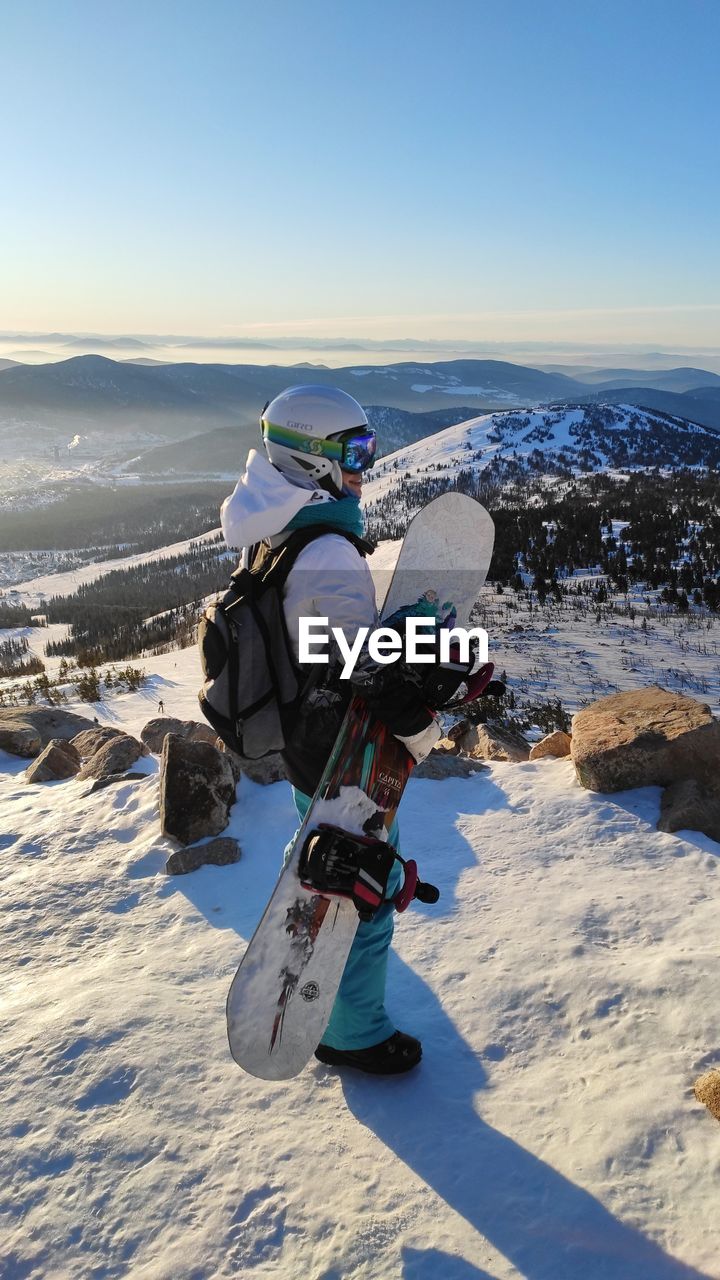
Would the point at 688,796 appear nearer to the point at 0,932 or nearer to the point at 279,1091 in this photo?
the point at 279,1091

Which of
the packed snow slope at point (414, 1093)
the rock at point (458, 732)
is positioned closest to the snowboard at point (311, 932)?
the packed snow slope at point (414, 1093)

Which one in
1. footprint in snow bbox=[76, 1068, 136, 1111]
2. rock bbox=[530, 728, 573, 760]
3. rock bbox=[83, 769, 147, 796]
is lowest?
rock bbox=[83, 769, 147, 796]

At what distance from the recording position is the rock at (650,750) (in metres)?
5.31

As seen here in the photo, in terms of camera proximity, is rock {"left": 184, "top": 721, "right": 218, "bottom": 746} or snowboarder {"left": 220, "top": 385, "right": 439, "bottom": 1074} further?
rock {"left": 184, "top": 721, "right": 218, "bottom": 746}

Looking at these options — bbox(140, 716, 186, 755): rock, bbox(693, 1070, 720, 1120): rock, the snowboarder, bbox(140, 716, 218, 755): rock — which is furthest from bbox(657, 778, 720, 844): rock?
bbox(140, 716, 186, 755): rock

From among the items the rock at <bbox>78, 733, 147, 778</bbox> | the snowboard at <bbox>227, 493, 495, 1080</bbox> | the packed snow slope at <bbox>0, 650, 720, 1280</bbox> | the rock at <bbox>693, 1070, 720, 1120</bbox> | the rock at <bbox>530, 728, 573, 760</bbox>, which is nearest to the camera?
the packed snow slope at <bbox>0, 650, 720, 1280</bbox>

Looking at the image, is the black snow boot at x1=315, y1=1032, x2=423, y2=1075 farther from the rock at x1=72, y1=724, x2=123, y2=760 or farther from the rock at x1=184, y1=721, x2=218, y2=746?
the rock at x1=72, y1=724, x2=123, y2=760

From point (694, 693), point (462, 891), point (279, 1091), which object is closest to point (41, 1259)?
point (279, 1091)

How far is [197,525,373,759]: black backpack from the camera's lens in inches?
114

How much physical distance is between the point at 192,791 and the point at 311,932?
3.15m

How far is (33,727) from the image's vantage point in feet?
30.0

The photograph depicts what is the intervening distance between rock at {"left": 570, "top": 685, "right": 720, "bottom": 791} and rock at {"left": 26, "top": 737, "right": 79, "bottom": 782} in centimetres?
542

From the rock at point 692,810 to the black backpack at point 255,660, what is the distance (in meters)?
3.40

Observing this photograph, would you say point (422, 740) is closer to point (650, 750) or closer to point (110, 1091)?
point (110, 1091)
